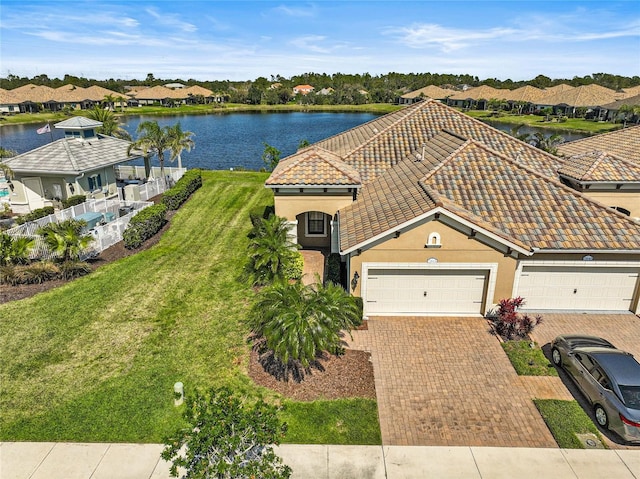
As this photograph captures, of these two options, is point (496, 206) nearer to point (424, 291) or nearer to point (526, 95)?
point (424, 291)

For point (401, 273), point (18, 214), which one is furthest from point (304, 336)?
point (18, 214)

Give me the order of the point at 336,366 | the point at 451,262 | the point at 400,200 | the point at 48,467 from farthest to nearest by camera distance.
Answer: the point at 400,200
the point at 451,262
the point at 336,366
the point at 48,467

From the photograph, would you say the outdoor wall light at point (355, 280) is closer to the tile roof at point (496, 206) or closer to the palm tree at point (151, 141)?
the tile roof at point (496, 206)

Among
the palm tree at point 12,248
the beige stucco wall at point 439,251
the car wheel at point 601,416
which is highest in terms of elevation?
the beige stucco wall at point 439,251

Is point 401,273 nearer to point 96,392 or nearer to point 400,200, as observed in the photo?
point 400,200

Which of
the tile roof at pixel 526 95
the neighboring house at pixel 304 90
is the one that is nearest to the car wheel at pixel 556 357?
the tile roof at pixel 526 95

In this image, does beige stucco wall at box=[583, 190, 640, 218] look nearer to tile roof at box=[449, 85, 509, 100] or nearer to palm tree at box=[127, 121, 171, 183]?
palm tree at box=[127, 121, 171, 183]

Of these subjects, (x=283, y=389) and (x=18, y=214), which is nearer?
(x=283, y=389)
